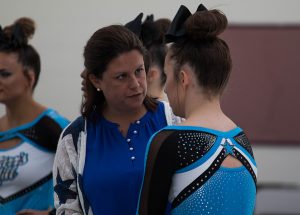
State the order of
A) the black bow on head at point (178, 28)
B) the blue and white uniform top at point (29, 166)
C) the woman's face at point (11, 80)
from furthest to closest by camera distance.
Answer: the woman's face at point (11, 80)
the blue and white uniform top at point (29, 166)
the black bow on head at point (178, 28)

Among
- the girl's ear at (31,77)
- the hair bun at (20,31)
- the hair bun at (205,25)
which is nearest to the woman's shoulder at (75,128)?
the hair bun at (205,25)

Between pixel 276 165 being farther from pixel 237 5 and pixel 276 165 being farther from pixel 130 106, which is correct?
pixel 130 106

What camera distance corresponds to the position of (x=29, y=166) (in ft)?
8.60

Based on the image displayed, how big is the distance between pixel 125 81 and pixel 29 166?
28.7 inches

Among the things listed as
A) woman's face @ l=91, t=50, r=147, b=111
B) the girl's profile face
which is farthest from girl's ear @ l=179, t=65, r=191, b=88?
woman's face @ l=91, t=50, r=147, b=111

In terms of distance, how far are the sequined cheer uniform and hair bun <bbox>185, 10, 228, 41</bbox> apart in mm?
236

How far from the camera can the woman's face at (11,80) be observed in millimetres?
2725

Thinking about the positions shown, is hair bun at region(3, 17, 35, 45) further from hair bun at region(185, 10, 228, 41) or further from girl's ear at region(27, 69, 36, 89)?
hair bun at region(185, 10, 228, 41)

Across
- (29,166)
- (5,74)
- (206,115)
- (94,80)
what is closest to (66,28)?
(5,74)

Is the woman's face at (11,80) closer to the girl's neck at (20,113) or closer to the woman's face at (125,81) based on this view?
the girl's neck at (20,113)

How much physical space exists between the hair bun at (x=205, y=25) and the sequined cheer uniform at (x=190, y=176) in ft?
0.77

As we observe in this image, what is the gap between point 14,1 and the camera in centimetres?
418

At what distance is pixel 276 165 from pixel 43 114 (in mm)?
1976

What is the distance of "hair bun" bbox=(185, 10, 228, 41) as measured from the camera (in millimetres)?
1655
